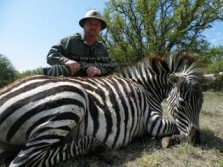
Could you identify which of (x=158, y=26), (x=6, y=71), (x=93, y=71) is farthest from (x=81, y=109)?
(x=6, y=71)

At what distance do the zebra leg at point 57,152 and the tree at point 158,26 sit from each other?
1919 cm

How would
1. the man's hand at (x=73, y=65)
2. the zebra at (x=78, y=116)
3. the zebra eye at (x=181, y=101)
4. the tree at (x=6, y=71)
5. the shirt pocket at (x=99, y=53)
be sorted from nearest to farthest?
1. the zebra at (x=78, y=116)
2. the zebra eye at (x=181, y=101)
3. the man's hand at (x=73, y=65)
4. the shirt pocket at (x=99, y=53)
5. the tree at (x=6, y=71)

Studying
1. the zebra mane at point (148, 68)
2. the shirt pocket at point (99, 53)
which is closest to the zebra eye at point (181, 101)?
the zebra mane at point (148, 68)

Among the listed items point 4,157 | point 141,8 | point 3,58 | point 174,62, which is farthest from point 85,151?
point 3,58

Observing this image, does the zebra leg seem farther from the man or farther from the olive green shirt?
the olive green shirt

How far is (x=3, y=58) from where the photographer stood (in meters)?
50.8

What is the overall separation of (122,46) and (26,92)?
21.5 m

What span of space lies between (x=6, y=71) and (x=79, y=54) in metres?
45.0

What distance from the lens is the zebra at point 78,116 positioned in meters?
2.86

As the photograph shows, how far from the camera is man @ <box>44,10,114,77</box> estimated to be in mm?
4574

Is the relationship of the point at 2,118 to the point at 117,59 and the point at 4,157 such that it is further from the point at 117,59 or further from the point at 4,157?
the point at 117,59

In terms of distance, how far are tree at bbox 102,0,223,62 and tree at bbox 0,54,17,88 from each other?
24.7m

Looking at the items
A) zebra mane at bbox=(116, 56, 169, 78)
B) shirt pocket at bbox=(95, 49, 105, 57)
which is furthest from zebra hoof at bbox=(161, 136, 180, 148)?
shirt pocket at bbox=(95, 49, 105, 57)

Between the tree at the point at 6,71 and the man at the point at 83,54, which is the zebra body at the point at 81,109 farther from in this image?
the tree at the point at 6,71
